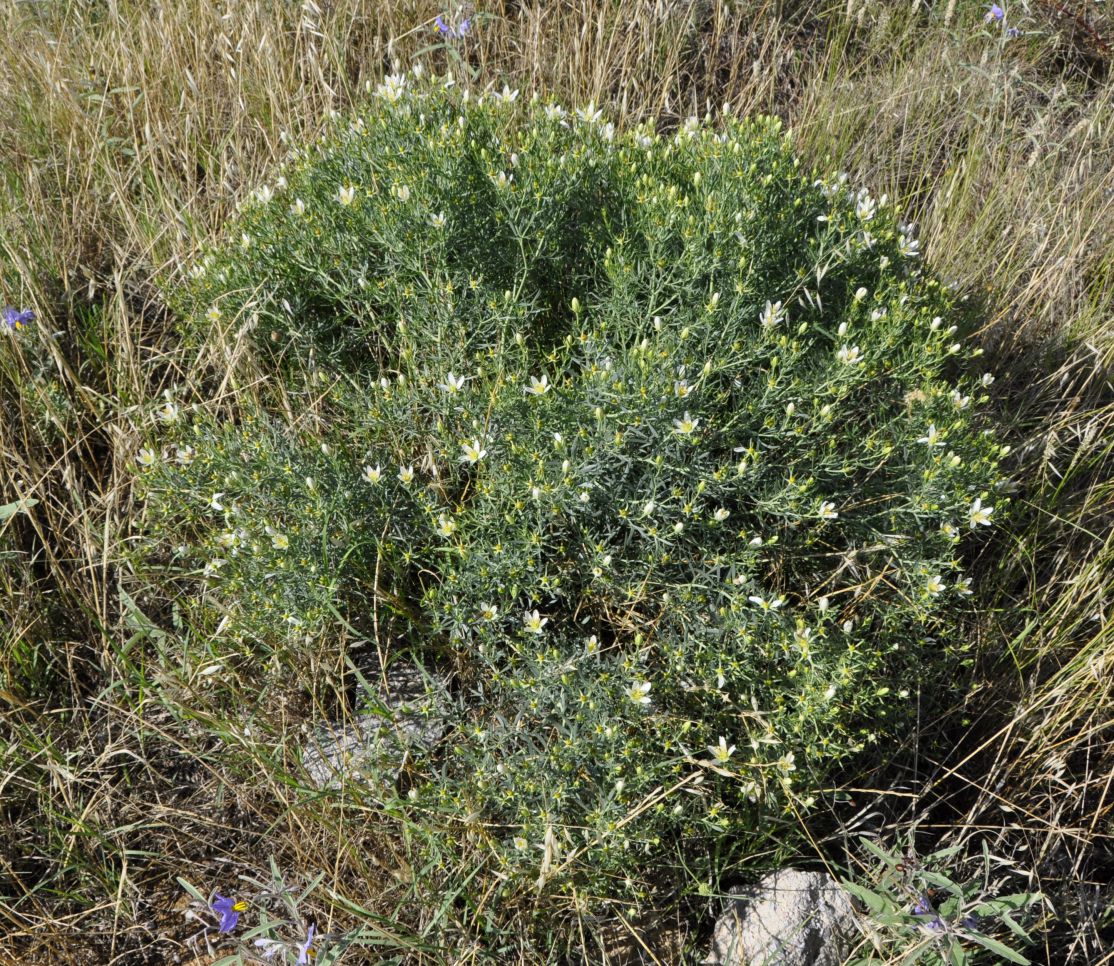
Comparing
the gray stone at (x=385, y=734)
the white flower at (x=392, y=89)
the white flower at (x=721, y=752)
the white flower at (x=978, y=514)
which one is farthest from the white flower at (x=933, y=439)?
the white flower at (x=392, y=89)

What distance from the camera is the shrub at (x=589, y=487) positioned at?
242 centimetres

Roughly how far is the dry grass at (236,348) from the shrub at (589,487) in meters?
0.28

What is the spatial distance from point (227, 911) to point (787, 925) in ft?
4.52

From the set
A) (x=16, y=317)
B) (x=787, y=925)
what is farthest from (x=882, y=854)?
(x=16, y=317)

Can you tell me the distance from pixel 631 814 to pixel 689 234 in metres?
1.63

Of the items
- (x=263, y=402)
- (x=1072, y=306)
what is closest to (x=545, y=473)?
(x=263, y=402)

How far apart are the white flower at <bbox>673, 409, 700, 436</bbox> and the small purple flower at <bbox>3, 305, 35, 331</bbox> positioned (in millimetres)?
2301

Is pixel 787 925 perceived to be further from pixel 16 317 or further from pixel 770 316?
pixel 16 317

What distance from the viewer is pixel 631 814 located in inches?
87.7

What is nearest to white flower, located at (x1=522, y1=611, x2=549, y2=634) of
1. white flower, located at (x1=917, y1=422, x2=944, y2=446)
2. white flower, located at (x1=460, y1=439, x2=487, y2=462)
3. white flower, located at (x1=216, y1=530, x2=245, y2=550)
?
white flower, located at (x1=460, y1=439, x2=487, y2=462)

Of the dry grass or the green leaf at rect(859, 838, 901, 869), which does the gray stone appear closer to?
the dry grass

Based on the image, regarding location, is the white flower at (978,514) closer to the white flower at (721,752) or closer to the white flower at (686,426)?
the white flower at (686,426)

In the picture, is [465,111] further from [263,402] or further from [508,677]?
[508,677]

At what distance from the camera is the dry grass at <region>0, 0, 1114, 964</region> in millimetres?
2602
